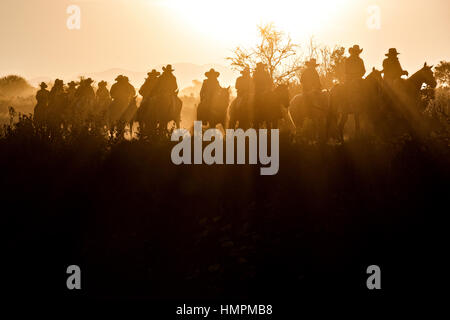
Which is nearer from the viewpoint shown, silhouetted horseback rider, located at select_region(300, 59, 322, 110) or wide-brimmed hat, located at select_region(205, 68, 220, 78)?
silhouetted horseback rider, located at select_region(300, 59, 322, 110)

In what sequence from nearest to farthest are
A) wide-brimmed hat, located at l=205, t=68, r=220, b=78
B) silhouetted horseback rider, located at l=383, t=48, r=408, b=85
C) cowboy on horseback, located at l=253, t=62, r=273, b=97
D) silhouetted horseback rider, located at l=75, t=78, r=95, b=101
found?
silhouetted horseback rider, located at l=383, t=48, r=408, b=85, cowboy on horseback, located at l=253, t=62, r=273, b=97, wide-brimmed hat, located at l=205, t=68, r=220, b=78, silhouetted horseback rider, located at l=75, t=78, r=95, b=101

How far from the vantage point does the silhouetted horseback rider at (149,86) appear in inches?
735

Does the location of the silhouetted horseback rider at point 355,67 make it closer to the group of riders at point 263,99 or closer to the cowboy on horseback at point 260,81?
the group of riders at point 263,99

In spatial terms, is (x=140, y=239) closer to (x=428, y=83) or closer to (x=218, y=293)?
(x=218, y=293)

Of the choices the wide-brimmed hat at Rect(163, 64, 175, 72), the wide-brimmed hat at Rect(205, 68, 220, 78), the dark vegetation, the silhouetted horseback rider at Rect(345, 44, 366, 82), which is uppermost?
the wide-brimmed hat at Rect(163, 64, 175, 72)

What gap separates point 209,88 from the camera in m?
18.2

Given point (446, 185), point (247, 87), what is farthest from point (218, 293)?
point (247, 87)

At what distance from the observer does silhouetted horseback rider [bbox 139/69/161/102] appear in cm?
1868

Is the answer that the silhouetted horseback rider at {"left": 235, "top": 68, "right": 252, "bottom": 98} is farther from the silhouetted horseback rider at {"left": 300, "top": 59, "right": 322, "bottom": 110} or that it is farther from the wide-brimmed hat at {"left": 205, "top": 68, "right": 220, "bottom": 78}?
the silhouetted horseback rider at {"left": 300, "top": 59, "right": 322, "bottom": 110}

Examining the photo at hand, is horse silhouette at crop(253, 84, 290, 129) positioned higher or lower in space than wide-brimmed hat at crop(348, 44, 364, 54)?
lower

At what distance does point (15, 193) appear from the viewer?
34.7ft

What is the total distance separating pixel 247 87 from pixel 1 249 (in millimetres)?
10403

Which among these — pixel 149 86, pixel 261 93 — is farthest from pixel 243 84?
pixel 149 86

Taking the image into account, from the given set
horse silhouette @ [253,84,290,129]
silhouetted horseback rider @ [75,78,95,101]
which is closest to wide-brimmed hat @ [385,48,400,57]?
horse silhouette @ [253,84,290,129]
